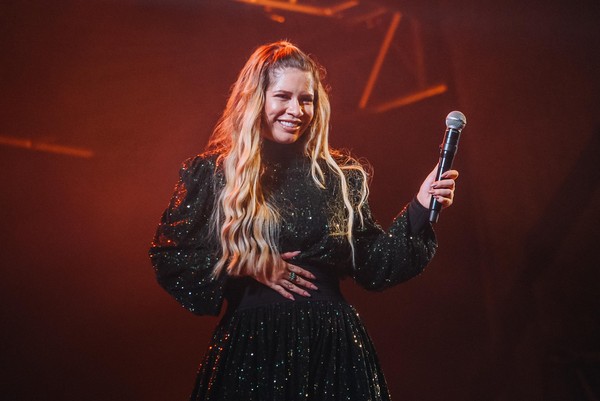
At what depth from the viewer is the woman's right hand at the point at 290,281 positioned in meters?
1.49

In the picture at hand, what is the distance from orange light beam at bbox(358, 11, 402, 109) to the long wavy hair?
97cm

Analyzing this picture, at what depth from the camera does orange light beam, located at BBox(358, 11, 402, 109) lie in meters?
2.78

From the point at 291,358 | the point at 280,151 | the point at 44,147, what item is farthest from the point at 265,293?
the point at 44,147

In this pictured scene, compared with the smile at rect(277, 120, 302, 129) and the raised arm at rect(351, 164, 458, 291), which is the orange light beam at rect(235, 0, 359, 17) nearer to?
the smile at rect(277, 120, 302, 129)

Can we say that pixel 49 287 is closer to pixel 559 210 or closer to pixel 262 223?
pixel 262 223

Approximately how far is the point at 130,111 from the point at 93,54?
26 centimetres

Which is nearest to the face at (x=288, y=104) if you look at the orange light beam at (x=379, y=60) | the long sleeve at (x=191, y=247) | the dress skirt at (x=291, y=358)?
the long sleeve at (x=191, y=247)

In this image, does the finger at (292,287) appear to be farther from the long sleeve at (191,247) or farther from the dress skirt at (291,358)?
the long sleeve at (191,247)

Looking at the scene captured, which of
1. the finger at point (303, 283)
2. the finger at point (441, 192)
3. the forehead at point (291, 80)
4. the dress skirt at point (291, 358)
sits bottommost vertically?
the dress skirt at point (291, 358)

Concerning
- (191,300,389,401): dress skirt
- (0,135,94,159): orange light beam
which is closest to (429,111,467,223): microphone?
(191,300,389,401): dress skirt

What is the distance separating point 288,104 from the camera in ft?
5.40

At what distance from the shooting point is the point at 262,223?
152cm

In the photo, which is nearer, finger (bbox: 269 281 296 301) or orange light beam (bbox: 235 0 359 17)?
finger (bbox: 269 281 296 301)

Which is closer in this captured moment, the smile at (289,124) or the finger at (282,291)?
the finger at (282,291)
